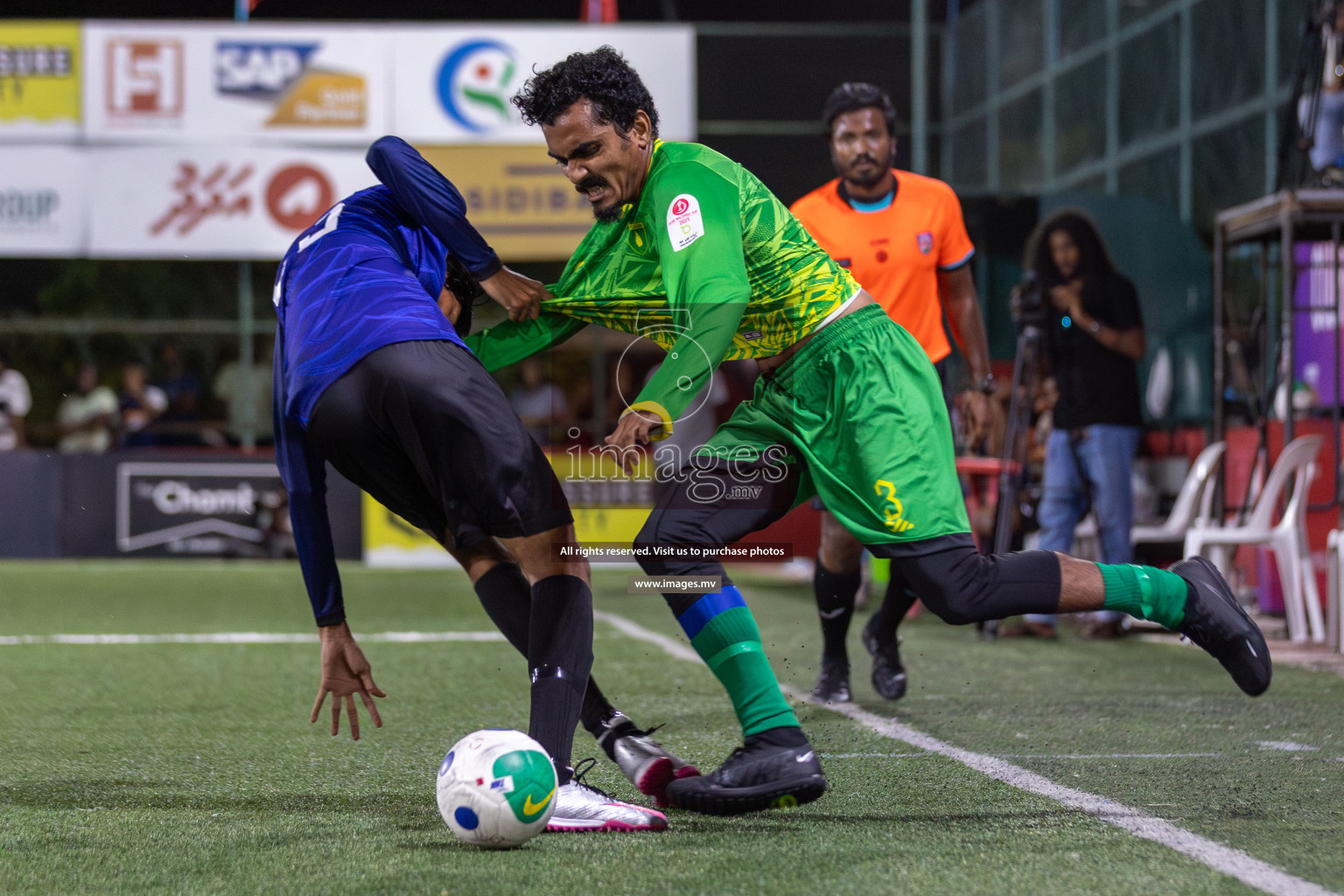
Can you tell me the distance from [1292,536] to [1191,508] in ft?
3.60

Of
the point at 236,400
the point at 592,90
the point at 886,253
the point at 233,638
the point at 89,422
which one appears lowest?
the point at 233,638

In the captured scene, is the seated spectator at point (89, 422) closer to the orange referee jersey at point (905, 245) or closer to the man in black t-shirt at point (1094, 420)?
the man in black t-shirt at point (1094, 420)

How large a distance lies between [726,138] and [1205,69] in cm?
868

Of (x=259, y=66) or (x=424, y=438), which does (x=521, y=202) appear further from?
(x=424, y=438)

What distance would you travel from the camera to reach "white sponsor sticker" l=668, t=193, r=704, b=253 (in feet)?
10.7

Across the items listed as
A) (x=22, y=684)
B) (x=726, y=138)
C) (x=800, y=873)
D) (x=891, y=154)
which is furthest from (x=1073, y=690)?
(x=726, y=138)

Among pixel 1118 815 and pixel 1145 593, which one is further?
pixel 1145 593

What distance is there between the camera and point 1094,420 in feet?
27.3

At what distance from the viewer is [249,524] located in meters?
14.5

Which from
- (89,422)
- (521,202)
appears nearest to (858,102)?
(521,202)

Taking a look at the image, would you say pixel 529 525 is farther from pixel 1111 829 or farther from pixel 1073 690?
pixel 1073 690

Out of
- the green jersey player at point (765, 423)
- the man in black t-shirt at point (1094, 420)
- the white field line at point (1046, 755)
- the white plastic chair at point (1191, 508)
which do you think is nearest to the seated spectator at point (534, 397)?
the man in black t-shirt at point (1094, 420)

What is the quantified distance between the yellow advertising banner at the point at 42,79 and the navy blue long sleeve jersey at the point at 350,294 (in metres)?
14.9

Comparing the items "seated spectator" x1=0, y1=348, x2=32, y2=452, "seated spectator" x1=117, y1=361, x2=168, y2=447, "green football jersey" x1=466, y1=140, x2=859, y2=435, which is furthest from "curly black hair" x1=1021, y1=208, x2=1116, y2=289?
"seated spectator" x1=0, y1=348, x2=32, y2=452
